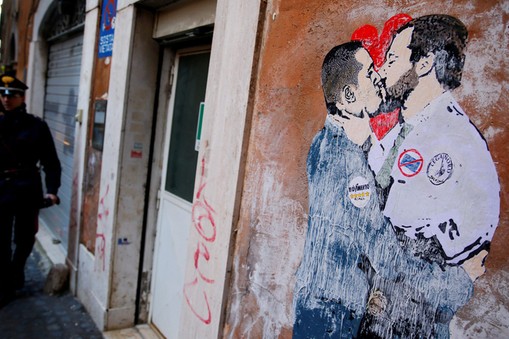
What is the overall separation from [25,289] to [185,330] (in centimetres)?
292

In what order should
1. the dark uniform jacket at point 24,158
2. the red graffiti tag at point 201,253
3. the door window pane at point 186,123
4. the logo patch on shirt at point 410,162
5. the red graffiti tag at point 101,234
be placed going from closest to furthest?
the logo patch on shirt at point 410,162 → the red graffiti tag at point 201,253 → the door window pane at point 186,123 → the red graffiti tag at point 101,234 → the dark uniform jacket at point 24,158

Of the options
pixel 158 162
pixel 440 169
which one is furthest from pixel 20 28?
pixel 440 169

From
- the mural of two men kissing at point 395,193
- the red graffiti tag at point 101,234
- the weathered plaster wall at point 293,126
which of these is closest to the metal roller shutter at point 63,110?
the red graffiti tag at point 101,234

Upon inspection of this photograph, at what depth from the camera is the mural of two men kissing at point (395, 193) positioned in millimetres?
1173

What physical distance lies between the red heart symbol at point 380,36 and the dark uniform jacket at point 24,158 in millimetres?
3712

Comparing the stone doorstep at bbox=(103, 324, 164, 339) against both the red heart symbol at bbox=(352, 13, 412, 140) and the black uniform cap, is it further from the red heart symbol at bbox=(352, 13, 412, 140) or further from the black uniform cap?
the red heart symbol at bbox=(352, 13, 412, 140)

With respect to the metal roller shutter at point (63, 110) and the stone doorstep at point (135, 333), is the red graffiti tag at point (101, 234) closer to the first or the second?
the stone doorstep at point (135, 333)

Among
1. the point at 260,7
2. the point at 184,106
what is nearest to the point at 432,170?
the point at 260,7

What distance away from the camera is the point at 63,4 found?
5.11m

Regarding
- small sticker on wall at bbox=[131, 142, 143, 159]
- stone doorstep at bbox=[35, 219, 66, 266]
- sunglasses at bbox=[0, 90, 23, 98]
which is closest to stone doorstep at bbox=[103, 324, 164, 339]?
small sticker on wall at bbox=[131, 142, 143, 159]

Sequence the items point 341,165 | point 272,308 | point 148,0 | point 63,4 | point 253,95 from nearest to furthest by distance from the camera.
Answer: point 341,165
point 272,308
point 253,95
point 148,0
point 63,4

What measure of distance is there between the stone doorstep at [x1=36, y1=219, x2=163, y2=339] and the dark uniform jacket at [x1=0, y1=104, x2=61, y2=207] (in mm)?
1219

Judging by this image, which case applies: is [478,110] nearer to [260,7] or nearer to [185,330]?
[260,7]

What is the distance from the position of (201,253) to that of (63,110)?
464 cm
